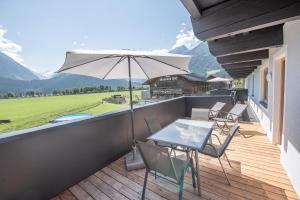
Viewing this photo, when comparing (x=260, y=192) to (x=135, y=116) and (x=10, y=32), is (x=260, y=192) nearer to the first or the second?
(x=135, y=116)

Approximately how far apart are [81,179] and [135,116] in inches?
70.9

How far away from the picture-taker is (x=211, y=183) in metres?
2.54

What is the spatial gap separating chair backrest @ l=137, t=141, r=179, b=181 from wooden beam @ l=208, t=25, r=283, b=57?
9.46 ft

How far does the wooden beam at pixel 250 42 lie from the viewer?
9.93ft

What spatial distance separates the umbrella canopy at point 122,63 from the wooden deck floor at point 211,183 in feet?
5.94

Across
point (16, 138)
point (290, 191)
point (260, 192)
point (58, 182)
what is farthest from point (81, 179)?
point (290, 191)

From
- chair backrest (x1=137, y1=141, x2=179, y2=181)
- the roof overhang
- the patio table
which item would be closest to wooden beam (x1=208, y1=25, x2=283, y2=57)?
the roof overhang

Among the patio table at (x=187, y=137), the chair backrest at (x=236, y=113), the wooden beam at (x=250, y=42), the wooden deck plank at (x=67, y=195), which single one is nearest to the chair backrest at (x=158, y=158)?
the patio table at (x=187, y=137)

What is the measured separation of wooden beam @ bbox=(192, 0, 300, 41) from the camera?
1793 millimetres

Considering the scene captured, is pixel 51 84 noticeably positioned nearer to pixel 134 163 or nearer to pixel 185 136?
pixel 134 163

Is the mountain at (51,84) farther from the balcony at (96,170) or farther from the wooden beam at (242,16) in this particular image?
the wooden beam at (242,16)

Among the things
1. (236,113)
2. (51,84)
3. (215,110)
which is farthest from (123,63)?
(51,84)

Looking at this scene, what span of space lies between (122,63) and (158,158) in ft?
7.02

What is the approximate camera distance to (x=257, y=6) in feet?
6.36
